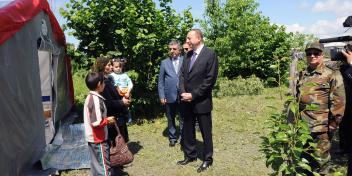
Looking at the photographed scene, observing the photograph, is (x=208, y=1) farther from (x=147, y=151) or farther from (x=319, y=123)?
(x=319, y=123)

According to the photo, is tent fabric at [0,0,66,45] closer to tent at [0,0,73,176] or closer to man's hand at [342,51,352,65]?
tent at [0,0,73,176]

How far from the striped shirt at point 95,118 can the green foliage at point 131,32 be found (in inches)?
151

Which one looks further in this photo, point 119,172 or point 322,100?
point 119,172

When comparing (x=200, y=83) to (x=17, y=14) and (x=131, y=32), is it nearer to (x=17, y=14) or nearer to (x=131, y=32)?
(x=17, y=14)

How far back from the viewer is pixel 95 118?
4.31 metres

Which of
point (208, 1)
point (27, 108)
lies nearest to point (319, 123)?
point (27, 108)

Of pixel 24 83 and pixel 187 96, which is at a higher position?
pixel 24 83

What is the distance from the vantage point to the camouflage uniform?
359 cm

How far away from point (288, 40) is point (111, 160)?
60.5 ft

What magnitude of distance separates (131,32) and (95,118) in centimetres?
415

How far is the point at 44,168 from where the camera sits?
5633mm

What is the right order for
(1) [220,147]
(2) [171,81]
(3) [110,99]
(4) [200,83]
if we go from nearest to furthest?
(3) [110,99] → (4) [200,83] → (2) [171,81] → (1) [220,147]

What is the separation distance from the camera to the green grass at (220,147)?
5.60 metres

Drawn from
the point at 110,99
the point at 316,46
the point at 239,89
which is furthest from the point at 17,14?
the point at 239,89
